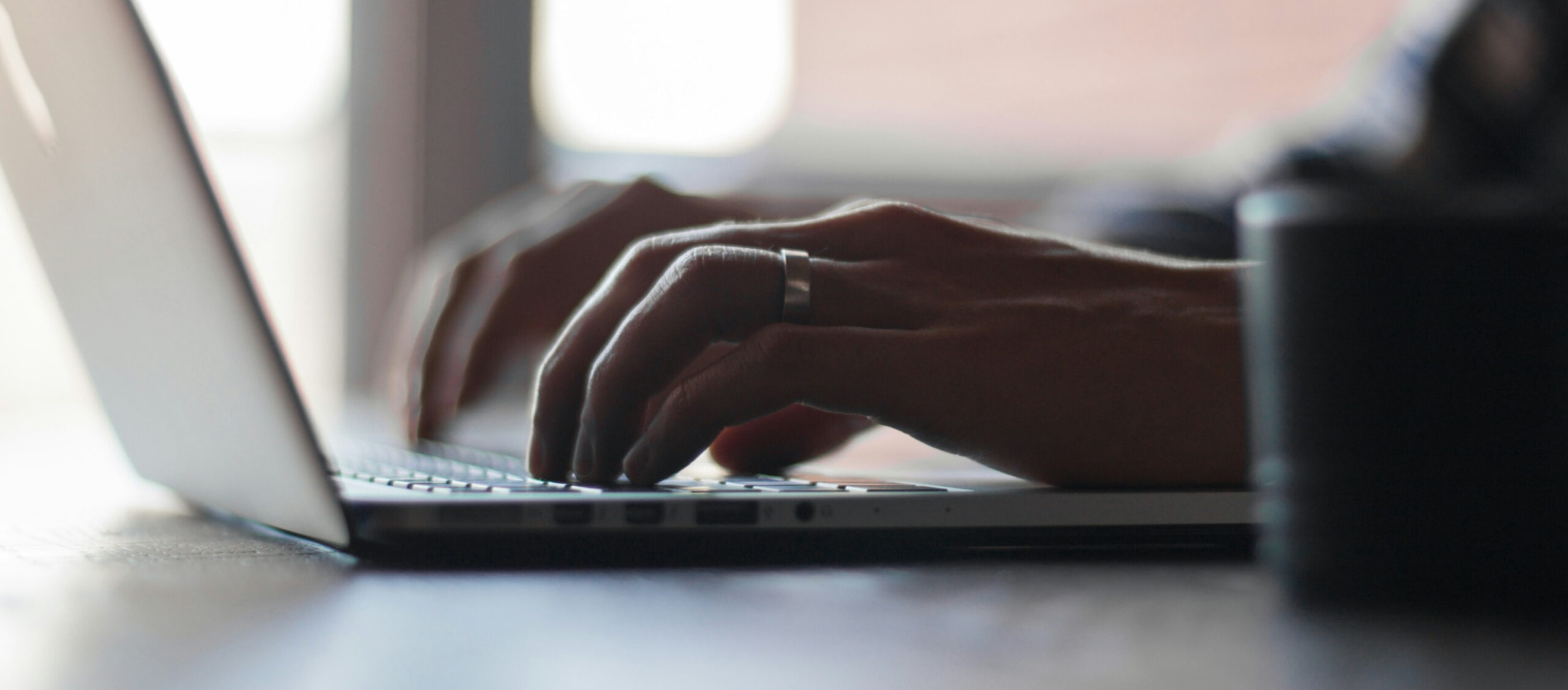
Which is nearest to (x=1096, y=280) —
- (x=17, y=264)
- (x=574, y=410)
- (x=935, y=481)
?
(x=935, y=481)

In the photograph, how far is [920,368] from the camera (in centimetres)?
51

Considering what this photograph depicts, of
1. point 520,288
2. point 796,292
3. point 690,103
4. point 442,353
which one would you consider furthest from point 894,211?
point 690,103

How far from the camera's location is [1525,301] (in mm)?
254

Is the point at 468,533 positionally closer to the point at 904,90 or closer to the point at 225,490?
the point at 225,490

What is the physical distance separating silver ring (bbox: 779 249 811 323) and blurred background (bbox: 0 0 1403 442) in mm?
2060

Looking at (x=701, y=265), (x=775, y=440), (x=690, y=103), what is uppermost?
(x=690, y=103)

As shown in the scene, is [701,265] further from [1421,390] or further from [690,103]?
[690,103]

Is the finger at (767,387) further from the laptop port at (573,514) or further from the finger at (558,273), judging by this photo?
the finger at (558,273)

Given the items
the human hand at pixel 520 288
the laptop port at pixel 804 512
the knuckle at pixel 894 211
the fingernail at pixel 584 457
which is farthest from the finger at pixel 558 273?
the laptop port at pixel 804 512

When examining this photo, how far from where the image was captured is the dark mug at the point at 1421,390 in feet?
0.83

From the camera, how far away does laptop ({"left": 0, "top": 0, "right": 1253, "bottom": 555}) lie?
0.34m

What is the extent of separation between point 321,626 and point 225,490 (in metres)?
0.21

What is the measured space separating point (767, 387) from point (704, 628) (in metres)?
0.20

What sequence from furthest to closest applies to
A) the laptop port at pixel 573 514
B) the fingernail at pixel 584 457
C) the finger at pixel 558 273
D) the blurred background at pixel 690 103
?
the blurred background at pixel 690 103, the finger at pixel 558 273, the fingernail at pixel 584 457, the laptop port at pixel 573 514
